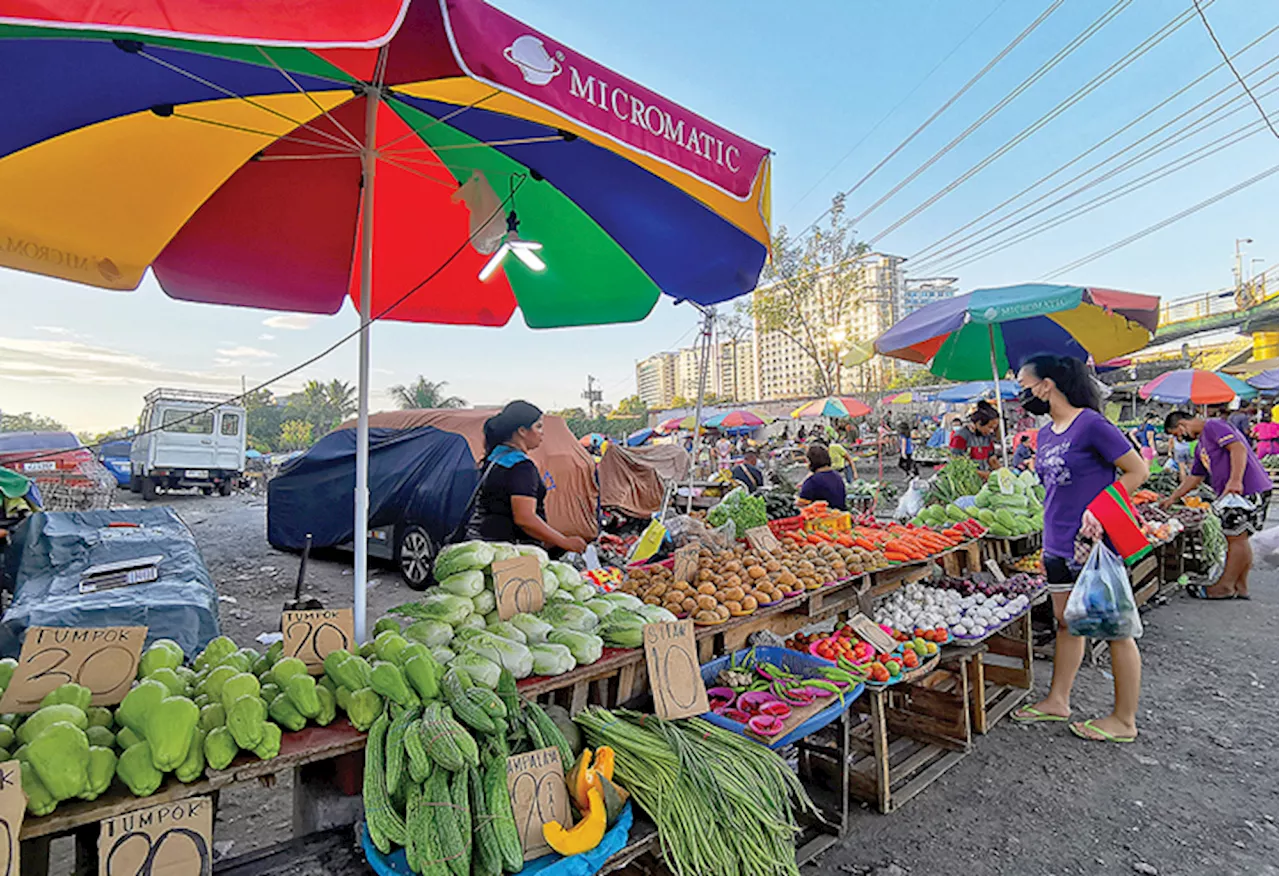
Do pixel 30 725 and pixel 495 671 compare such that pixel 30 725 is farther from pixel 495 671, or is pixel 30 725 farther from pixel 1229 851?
pixel 1229 851

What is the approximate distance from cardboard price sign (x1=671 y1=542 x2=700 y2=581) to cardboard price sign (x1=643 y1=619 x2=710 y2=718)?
26.2 inches

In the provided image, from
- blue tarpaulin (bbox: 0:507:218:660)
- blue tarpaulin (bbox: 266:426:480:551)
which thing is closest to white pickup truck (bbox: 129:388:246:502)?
blue tarpaulin (bbox: 266:426:480:551)

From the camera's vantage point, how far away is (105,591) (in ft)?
12.3

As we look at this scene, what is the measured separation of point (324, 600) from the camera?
692 cm

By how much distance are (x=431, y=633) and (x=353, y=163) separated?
2.32m

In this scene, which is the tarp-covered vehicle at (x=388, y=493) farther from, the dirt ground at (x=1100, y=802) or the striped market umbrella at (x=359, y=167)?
the dirt ground at (x=1100, y=802)

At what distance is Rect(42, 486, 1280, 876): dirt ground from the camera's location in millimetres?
2598

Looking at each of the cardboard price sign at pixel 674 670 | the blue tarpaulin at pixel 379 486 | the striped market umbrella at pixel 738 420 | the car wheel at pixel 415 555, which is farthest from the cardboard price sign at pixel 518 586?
the striped market umbrella at pixel 738 420

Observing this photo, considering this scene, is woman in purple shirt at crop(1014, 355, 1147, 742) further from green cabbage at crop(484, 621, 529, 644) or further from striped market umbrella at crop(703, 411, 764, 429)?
striped market umbrella at crop(703, 411, 764, 429)

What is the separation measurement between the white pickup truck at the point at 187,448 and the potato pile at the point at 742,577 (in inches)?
699

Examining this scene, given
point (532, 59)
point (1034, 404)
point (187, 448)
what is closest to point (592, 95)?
point (532, 59)

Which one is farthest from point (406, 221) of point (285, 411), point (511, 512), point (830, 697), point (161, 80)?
point (285, 411)

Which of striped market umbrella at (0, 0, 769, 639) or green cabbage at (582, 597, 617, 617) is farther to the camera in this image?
green cabbage at (582, 597, 617, 617)

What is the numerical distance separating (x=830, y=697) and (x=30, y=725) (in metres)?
2.55
